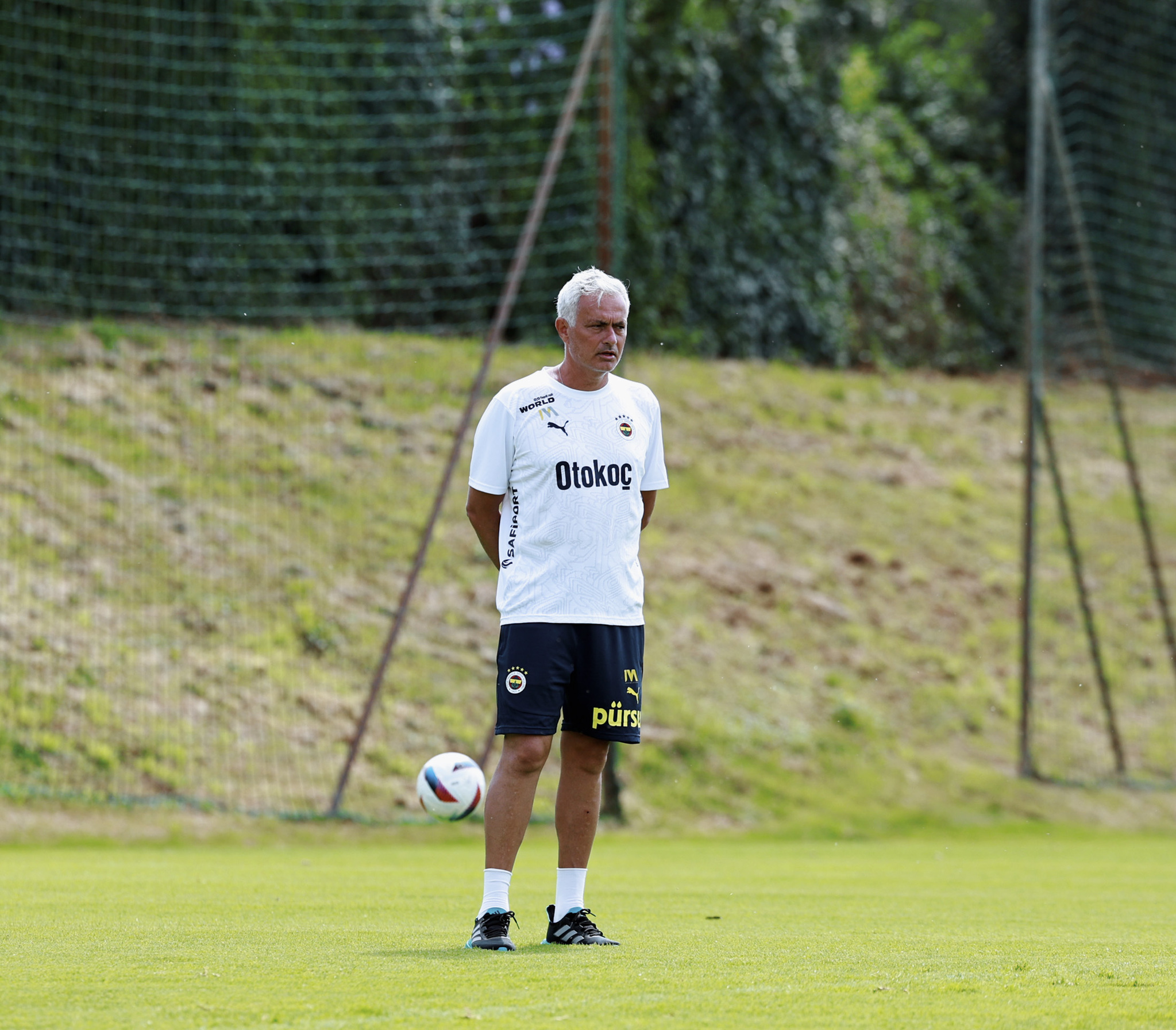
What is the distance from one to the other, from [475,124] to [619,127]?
380 cm

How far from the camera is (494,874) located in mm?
4309

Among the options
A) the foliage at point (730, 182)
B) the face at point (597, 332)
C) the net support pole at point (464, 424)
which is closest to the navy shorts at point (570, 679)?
the face at point (597, 332)

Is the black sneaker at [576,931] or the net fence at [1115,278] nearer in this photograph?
the black sneaker at [576,931]

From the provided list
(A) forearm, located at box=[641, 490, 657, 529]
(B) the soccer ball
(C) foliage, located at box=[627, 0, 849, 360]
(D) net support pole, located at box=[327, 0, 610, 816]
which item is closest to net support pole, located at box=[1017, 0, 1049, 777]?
A: (D) net support pole, located at box=[327, 0, 610, 816]

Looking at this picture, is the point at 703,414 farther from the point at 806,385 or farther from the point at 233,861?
the point at 233,861

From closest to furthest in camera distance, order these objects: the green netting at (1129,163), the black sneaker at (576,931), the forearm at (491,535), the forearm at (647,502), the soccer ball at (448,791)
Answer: the black sneaker at (576,931), the forearm at (491,535), the forearm at (647,502), the soccer ball at (448,791), the green netting at (1129,163)

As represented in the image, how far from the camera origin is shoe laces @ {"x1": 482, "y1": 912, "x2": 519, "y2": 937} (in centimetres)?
420

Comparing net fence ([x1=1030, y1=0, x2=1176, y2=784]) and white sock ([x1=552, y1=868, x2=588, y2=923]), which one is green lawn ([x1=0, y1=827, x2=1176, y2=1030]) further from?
net fence ([x1=1030, y1=0, x2=1176, y2=784])

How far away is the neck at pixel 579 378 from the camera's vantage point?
4617 millimetres

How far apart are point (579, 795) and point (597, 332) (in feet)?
4.44

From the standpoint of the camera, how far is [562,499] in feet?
14.9

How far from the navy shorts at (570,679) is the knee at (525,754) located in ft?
0.12

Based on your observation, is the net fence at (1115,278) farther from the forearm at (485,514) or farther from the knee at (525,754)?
the knee at (525,754)

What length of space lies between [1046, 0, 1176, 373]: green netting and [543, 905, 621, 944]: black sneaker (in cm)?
1476
